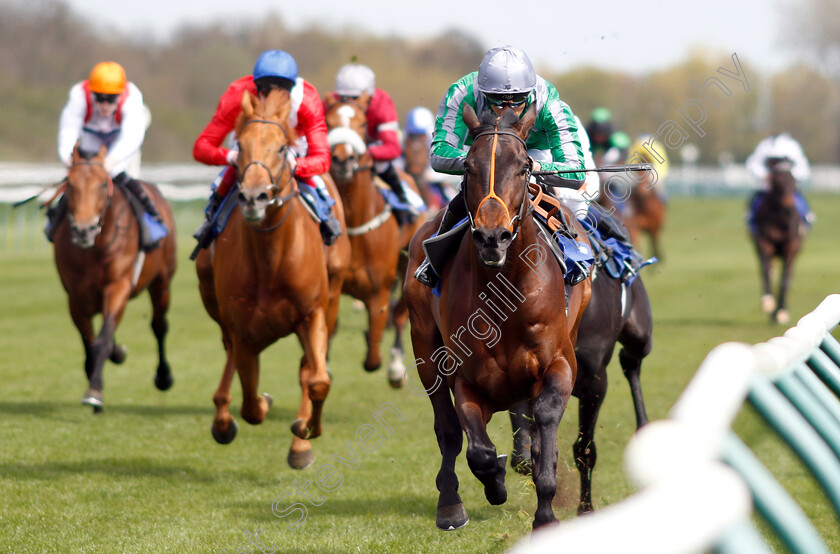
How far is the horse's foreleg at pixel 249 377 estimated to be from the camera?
6.11 m

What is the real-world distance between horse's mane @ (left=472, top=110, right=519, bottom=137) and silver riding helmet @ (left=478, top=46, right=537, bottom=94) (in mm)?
235

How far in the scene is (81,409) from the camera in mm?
8180

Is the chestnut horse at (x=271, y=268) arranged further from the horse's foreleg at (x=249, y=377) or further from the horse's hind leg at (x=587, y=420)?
the horse's hind leg at (x=587, y=420)

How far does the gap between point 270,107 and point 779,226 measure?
9544 millimetres

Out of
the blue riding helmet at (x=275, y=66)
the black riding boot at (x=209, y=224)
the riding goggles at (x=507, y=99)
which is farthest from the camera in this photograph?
the black riding boot at (x=209, y=224)

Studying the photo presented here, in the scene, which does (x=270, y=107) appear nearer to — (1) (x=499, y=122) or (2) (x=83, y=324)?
(1) (x=499, y=122)

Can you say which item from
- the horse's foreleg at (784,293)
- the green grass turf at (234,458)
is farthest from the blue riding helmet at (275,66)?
the horse's foreleg at (784,293)

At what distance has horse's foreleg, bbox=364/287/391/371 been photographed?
8.59m

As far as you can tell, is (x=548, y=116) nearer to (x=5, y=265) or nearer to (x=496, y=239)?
(x=496, y=239)

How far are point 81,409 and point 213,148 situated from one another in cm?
304

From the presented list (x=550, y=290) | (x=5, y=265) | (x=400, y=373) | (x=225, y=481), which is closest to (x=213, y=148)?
(x=225, y=481)

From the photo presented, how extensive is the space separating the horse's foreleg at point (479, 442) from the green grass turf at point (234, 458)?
0.49 meters

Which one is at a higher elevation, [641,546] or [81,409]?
[641,546]

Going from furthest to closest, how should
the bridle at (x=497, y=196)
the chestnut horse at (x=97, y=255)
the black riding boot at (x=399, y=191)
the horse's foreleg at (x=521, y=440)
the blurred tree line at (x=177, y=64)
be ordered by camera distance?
the blurred tree line at (x=177, y=64) < the black riding boot at (x=399, y=191) < the chestnut horse at (x=97, y=255) < the horse's foreleg at (x=521, y=440) < the bridle at (x=497, y=196)
